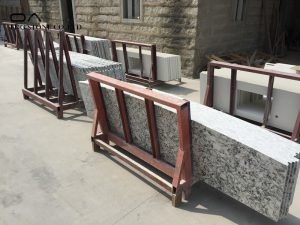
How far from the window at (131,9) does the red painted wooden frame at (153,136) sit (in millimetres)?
6378

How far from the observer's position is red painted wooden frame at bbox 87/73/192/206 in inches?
116

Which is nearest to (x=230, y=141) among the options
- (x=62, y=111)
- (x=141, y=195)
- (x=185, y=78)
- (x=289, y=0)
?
(x=141, y=195)

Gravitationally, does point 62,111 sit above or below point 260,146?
below

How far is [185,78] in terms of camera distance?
8.70 m

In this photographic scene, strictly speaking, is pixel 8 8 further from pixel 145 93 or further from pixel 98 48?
pixel 145 93

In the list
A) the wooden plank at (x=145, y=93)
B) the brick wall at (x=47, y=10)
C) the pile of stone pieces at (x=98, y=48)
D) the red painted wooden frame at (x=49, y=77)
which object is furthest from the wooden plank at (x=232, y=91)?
the brick wall at (x=47, y=10)

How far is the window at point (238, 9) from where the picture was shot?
32.1 ft

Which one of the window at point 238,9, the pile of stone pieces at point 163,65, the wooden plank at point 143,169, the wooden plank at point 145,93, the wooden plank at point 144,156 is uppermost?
the window at point 238,9

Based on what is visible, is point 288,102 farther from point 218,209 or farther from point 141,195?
point 141,195

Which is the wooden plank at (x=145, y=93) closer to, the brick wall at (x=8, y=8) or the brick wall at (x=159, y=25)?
the brick wall at (x=159, y=25)

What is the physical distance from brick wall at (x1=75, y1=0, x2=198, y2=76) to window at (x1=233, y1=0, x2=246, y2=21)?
89.1 inches

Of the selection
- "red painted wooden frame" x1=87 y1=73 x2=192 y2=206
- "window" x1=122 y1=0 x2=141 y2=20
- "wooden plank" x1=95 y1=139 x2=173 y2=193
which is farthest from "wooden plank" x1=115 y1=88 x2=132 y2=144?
"window" x1=122 y1=0 x2=141 y2=20

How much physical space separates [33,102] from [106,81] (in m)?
3.52

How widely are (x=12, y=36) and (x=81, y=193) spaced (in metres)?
13.4
